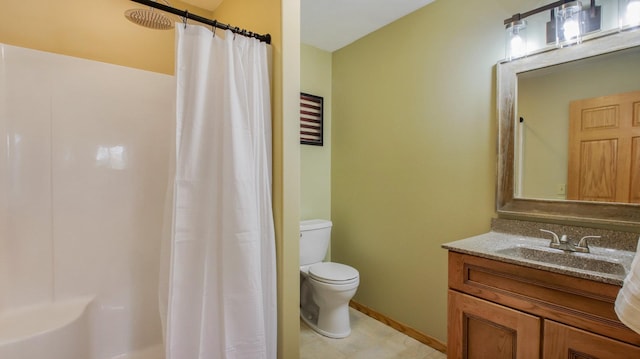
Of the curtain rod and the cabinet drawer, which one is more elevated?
the curtain rod

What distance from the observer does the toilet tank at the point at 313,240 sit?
2.42 metres

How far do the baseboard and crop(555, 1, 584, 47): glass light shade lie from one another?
1954 millimetres

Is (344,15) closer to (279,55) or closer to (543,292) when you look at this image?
(279,55)

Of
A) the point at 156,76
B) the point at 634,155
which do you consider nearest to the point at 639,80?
the point at 634,155

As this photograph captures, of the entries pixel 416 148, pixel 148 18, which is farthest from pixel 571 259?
pixel 148 18

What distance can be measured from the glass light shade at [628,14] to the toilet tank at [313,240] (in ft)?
7.04

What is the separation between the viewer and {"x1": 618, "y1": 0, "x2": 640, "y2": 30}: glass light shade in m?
1.28

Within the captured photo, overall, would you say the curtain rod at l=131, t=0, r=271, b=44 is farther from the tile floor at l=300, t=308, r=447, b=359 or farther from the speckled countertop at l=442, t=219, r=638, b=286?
the tile floor at l=300, t=308, r=447, b=359

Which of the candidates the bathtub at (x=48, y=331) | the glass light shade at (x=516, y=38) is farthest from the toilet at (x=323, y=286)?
the glass light shade at (x=516, y=38)

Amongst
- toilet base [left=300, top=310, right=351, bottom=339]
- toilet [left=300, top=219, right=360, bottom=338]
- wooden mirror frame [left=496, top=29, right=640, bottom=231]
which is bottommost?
toilet base [left=300, top=310, right=351, bottom=339]

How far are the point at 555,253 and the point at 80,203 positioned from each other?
236 centimetres

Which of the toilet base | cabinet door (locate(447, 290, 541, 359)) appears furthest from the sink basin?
the toilet base

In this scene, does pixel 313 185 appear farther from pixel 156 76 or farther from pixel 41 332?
pixel 41 332

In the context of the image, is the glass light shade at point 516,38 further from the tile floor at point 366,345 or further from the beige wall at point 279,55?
the tile floor at point 366,345
